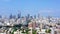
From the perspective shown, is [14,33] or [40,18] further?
[40,18]

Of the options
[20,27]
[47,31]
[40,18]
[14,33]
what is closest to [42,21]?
[40,18]

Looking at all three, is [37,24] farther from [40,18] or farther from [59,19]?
[59,19]

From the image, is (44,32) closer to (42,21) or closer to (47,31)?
(47,31)

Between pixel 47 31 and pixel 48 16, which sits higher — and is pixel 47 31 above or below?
below

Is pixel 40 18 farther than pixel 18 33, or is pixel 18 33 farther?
pixel 40 18

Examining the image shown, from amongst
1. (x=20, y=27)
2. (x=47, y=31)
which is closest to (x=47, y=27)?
(x=47, y=31)

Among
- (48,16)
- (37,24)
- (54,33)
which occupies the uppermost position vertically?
(48,16)
